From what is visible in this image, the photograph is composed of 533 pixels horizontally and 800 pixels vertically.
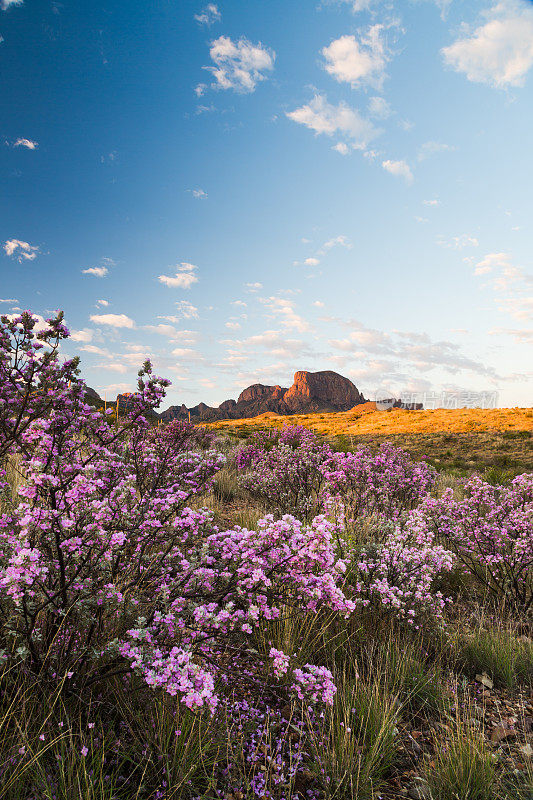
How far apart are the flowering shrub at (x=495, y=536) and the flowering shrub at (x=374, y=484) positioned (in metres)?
1.27

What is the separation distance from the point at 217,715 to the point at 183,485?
176cm

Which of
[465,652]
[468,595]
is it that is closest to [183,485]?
[465,652]

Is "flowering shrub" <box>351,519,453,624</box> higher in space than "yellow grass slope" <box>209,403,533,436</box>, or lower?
lower

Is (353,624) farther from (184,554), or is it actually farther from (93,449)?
(93,449)

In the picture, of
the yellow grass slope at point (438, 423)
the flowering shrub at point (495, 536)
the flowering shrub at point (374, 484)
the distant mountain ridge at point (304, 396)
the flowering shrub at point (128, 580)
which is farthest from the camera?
the distant mountain ridge at point (304, 396)

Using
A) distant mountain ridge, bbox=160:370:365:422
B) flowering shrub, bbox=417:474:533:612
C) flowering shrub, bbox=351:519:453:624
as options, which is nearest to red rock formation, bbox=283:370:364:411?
distant mountain ridge, bbox=160:370:365:422

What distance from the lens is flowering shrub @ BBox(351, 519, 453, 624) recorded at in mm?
3984

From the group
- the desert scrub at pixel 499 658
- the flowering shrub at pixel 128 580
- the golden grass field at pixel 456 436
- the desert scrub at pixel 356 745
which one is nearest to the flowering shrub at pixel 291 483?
the desert scrub at pixel 499 658

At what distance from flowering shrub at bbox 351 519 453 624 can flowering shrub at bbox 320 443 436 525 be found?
2707 mm

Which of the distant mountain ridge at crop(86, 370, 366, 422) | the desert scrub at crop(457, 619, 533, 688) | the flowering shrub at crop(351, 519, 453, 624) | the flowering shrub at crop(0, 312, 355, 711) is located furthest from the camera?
the distant mountain ridge at crop(86, 370, 366, 422)

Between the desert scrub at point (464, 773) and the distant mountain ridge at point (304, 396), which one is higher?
the distant mountain ridge at point (304, 396)

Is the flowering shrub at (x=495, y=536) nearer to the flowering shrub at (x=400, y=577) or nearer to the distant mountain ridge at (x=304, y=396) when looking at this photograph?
the flowering shrub at (x=400, y=577)

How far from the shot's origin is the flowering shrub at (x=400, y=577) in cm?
398

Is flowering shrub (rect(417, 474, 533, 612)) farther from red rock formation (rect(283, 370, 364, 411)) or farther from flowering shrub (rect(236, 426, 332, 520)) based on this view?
red rock formation (rect(283, 370, 364, 411))
